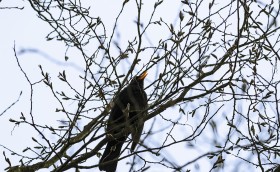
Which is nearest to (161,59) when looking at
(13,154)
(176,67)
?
(176,67)

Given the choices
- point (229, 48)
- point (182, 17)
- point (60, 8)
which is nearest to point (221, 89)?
point (229, 48)

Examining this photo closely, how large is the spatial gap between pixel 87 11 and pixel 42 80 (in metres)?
0.94

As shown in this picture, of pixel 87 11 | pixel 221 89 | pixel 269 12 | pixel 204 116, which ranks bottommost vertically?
pixel 204 116

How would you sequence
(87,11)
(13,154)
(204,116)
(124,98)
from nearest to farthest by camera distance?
A: (204,116) < (13,154) < (87,11) < (124,98)

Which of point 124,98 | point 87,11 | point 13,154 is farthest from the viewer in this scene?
point 124,98

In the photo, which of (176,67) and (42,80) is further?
(176,67)

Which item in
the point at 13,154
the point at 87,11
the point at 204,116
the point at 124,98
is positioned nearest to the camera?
the point at 204,116

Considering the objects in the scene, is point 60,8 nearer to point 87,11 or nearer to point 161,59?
point 87,11

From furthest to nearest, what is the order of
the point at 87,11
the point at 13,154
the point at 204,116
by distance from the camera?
the point at 87,11 < the point at 13,154 < the point at 204,116

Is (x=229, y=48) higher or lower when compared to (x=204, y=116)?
higher

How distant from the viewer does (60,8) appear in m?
5.10

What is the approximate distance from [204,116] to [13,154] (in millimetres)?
1519

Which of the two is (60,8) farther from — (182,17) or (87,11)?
(182,17)

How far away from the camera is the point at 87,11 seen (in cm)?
489
